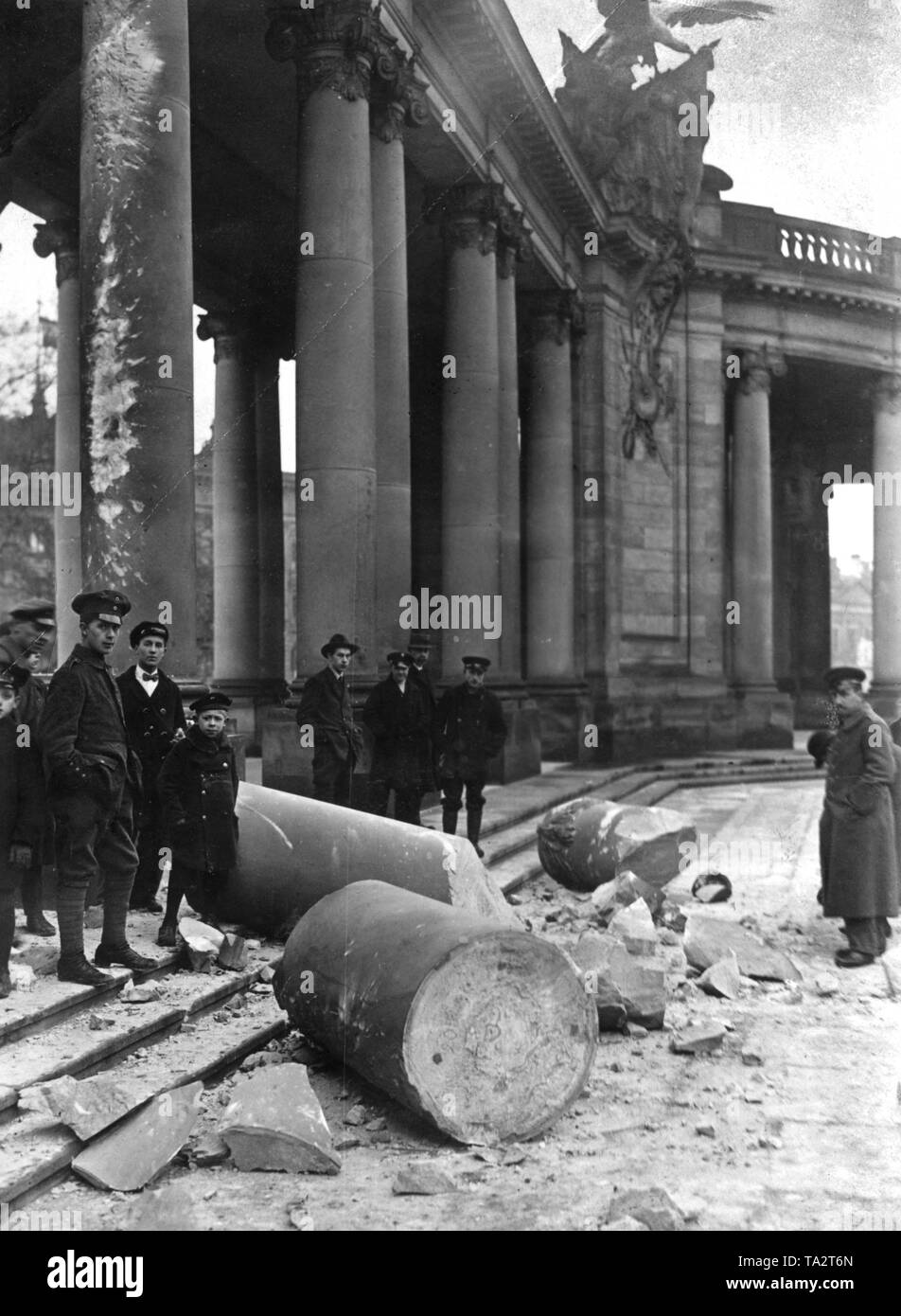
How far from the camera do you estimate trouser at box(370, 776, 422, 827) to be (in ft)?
34.4

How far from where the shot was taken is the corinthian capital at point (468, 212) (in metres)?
16.5

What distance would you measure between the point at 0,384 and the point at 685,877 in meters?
14.1

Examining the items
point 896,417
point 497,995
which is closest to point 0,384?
point 497,995

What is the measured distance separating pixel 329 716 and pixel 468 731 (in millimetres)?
1988

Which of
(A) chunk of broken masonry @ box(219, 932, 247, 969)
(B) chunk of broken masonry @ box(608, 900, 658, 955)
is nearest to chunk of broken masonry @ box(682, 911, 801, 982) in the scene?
(B) chunk of broken masonry @ box(608, 900, 658, 955)

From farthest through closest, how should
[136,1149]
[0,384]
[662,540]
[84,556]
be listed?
[662,540]
[0,384]
[84,556]
[136,1149]

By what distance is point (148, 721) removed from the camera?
778 cm

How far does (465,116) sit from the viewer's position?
1568 centimetres

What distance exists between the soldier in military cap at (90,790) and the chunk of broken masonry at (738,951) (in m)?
3.24

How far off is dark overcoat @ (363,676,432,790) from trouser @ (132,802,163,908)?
2887 millimetres

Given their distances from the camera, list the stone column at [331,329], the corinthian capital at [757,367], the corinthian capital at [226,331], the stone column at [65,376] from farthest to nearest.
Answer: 1. the corinthian capital at [757,367]
2. the corinthian capital at [226,331]
3. the stone column at [65,376]
4. the stone column at [331,329]

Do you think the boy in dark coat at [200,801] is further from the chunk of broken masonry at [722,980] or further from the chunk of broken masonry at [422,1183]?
the chunk of broken masonry at [422,1183]

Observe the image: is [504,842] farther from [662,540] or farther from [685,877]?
[662,540]

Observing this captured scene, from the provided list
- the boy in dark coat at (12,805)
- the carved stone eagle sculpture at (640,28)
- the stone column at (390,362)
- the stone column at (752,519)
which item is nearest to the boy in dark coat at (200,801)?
the boy in dark coat at (12,805)
